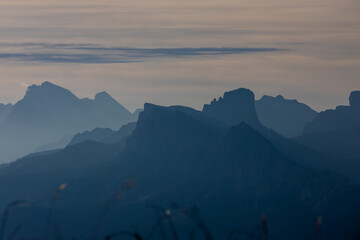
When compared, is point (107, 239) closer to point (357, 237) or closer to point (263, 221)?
point (263, 221)

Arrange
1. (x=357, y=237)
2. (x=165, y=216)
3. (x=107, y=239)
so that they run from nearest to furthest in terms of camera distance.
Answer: (x=107, y=239) < (x=165, y=216) < (x=357, y=237)

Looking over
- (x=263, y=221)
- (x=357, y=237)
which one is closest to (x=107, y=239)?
(x=263, y=221)

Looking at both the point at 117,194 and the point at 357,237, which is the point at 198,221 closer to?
the point at 117,194

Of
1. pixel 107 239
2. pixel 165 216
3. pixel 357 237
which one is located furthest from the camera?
pixel 357 237

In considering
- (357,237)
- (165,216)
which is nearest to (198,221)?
(165,216)

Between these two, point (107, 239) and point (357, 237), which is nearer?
point (107, 239)

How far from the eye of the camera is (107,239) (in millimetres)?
23812

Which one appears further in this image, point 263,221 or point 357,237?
point 357,237

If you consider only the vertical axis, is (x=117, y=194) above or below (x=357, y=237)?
above

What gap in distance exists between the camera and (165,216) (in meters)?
25.4

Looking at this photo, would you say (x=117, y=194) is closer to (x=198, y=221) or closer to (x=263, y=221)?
(x=198, y=221)

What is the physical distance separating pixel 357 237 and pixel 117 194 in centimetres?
901

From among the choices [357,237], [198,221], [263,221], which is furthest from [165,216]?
[357,237]

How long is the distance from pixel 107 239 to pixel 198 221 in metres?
2.66
